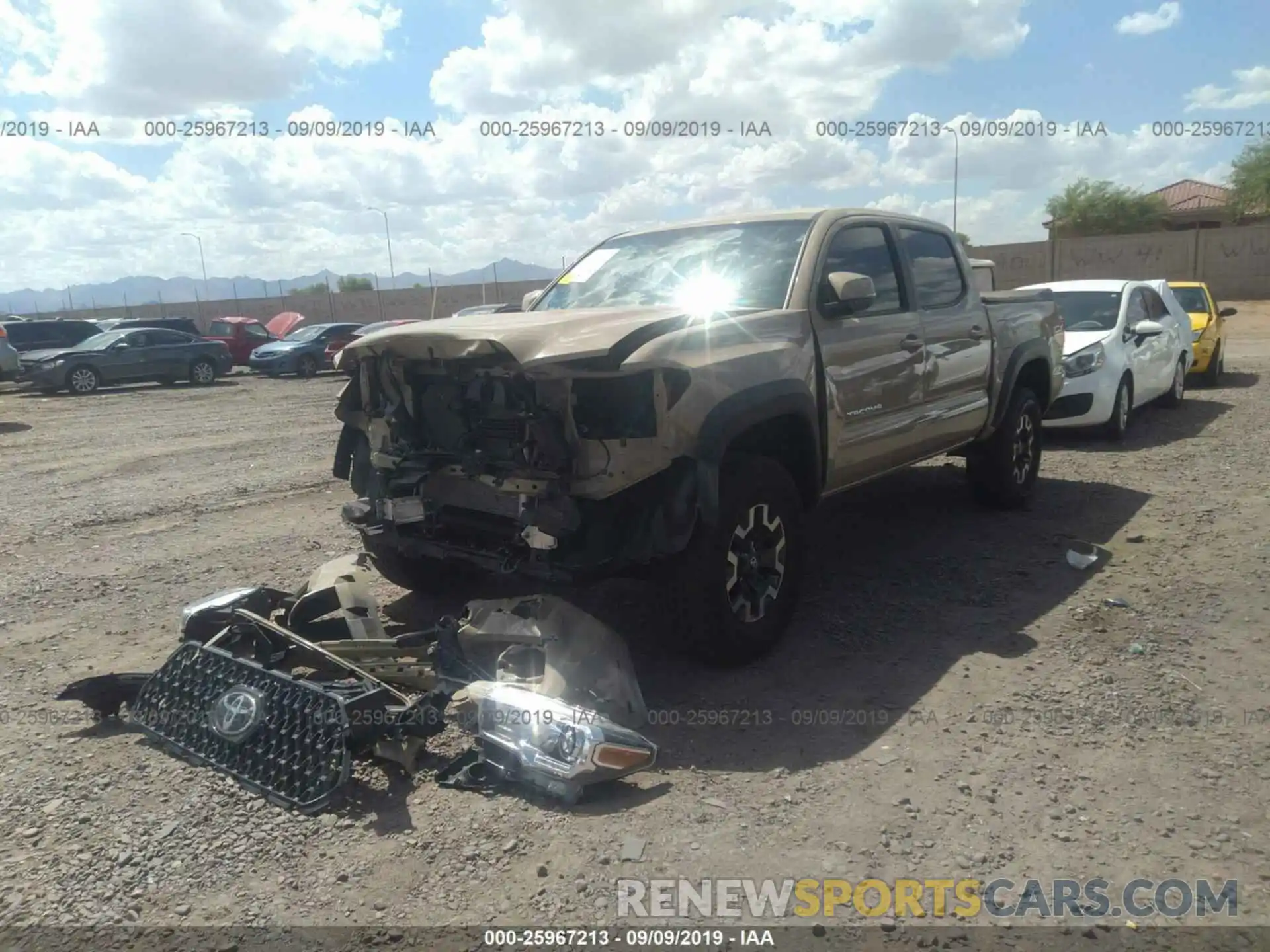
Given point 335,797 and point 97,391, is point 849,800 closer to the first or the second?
point 335,797

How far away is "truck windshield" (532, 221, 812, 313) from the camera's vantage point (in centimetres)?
471

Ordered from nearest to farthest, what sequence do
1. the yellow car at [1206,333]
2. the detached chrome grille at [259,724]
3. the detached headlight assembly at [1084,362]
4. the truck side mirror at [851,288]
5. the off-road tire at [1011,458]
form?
the detached chrome grille at [259,724]
the truck side mirror at [851,288]
the off-road tire at [1011,458]
the detached headlight assembly at [1084,362]
the yellow car at [1206,333]

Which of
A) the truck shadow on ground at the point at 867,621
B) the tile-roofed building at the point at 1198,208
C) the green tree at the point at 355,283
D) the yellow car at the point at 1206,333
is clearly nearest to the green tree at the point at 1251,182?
the tile-roofed building at the point at 1198,208

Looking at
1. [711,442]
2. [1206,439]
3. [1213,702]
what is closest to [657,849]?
[711,442]

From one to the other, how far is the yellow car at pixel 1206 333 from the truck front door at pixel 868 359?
32.6 feet

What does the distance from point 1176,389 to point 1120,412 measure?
2668mm

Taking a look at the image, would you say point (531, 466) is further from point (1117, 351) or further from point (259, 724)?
point (1117, 351)

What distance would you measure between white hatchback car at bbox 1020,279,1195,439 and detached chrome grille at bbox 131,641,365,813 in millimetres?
7064

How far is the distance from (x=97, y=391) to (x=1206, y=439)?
65.4ft

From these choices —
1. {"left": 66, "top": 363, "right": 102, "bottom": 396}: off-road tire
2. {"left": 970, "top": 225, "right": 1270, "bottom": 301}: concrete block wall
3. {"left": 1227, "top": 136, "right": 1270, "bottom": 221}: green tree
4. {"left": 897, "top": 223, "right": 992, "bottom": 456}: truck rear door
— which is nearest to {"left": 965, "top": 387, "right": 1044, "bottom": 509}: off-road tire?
{"left": 897, "top": 223, "right": 992, "bottom": 456}: truck rear door

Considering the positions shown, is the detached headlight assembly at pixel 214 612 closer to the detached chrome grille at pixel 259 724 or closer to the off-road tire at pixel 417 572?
the detached chrome grille at pixel 259 724

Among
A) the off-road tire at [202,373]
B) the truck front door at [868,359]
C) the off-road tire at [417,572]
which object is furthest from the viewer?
the off-road tire at [202,373]

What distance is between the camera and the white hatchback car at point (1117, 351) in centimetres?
925
